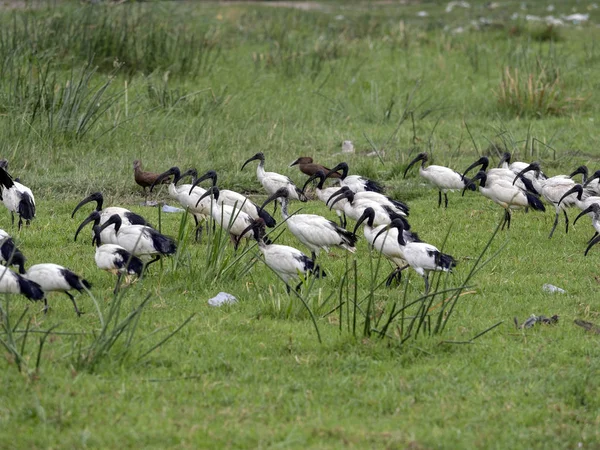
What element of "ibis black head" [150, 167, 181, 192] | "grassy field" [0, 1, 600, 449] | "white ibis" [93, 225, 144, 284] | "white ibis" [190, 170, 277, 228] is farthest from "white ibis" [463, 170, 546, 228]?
"white ibis" [93, 225, 144, 284]

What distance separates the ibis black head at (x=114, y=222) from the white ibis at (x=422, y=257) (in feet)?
6.42

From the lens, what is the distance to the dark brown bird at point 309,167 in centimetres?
1070

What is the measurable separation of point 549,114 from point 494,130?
4.49ft

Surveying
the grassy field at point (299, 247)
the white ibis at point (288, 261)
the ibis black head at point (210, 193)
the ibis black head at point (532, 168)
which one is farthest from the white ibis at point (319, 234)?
the ibis black head at point (532, 168)

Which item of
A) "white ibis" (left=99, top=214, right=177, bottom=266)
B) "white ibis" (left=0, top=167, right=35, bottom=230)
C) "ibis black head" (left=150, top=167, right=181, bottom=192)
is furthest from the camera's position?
"ibis black head" (left=150, top=167, right=181, bottom=192)

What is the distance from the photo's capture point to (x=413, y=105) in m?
14.7

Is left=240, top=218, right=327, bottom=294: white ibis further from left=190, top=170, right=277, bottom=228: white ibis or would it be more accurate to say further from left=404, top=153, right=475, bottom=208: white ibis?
left=404, top=153, right=475, bottom=208: white ibis

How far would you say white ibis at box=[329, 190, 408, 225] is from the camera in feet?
28.1

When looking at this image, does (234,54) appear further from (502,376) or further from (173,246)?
(502,376)

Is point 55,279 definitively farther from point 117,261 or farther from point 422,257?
point 422,257

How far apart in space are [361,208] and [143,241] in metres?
2.17

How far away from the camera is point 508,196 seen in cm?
956

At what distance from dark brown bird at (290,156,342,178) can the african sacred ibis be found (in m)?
1.39

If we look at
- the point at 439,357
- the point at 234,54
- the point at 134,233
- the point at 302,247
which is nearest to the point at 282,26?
the point at 234,54
